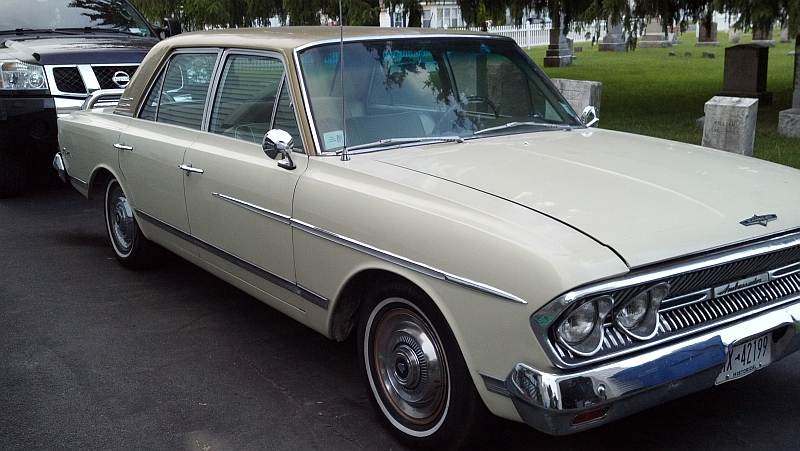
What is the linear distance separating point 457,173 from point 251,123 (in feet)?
4.53

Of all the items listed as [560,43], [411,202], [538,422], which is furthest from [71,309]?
[560,43]

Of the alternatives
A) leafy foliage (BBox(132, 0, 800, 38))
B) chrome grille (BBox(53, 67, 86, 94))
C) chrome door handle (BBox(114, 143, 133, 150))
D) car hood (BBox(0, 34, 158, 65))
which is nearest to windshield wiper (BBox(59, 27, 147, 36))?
car hood (BBox(0, 34, 158, 65))

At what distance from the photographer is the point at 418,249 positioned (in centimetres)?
324

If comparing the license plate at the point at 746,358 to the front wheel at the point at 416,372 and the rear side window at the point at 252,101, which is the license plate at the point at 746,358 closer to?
the front wheel at the point at 416,372

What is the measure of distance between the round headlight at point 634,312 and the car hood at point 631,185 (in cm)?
15

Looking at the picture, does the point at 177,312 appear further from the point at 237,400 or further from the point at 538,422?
the point at 538,422

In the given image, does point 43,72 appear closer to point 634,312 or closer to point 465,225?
point 465,225

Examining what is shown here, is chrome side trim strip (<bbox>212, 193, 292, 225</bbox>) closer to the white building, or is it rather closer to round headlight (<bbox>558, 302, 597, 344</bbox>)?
round headlight (<bbox>558, 302, 597, 344</bbox>)

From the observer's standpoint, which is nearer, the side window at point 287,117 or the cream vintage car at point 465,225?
the cream vintage car at point 465,225

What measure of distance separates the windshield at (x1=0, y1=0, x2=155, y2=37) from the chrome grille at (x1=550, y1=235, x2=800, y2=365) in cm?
828

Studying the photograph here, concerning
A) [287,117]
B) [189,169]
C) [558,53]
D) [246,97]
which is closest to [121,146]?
[189,169]

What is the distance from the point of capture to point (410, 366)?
11.2 feet

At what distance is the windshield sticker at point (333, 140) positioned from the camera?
4.03 meters

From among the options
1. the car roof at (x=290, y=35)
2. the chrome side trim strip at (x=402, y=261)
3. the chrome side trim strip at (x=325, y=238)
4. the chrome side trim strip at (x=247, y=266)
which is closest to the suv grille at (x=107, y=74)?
the chrome side trim strip at (x=247, y=266)
